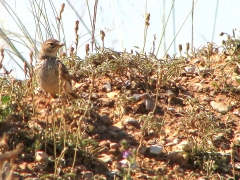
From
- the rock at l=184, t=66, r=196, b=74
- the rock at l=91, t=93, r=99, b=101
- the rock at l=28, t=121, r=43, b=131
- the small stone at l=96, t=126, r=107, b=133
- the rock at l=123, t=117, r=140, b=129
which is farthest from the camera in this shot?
the rock at l=184, t=66, r=196, b=74

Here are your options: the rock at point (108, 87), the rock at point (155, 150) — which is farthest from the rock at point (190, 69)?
the rock at point (155, 150)

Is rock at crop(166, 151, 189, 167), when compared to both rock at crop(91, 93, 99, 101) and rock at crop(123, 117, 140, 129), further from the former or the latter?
rock at crop(91, 93, 99, 101)

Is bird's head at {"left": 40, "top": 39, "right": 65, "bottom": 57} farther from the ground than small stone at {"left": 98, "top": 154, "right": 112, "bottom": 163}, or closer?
farther from the ground

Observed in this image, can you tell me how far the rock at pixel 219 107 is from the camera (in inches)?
211

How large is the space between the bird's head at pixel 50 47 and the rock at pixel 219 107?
1898 millimetres

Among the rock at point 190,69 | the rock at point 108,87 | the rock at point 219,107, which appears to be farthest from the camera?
the rock at point 190,69

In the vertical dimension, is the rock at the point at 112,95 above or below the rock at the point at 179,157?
above

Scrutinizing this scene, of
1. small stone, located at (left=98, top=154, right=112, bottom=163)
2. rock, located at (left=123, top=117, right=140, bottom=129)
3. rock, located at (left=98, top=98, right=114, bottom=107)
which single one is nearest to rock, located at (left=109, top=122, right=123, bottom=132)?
rock, located at (left=123, top=117, right=140, bottom=129)

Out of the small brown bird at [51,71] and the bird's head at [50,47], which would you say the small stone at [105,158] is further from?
the bird's head at [50,47]

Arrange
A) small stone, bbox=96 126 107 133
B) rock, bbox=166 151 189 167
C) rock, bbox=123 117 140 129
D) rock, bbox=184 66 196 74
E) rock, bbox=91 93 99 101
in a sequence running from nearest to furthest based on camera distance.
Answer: rock, bbox=166 151 189 167, small stone, bbox=96 126 107 133, rock, bbox=123 117 140 129, rock, bbox=91 93 99 101, rock, bbox=184 66 196 74

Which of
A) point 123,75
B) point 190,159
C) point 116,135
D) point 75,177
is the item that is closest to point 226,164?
point 190,159

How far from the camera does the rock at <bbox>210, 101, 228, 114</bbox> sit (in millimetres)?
5371

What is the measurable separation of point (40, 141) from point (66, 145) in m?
0.19

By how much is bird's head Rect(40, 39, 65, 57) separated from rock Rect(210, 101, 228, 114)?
1.90 meters
